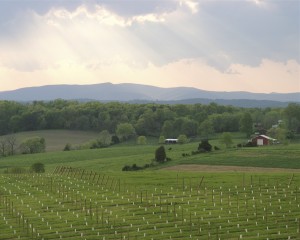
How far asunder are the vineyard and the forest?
90023 mm

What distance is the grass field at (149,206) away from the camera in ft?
129

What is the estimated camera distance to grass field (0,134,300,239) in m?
39.5

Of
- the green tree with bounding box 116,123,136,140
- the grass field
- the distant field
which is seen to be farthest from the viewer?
the green tree with bounding box 116,123,136,140

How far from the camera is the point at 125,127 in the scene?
15662cm

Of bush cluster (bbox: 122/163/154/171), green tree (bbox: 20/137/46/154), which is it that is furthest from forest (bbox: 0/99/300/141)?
bush cluster (bbox: 122/163/154/171)

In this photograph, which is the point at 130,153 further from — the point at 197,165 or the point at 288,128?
the point at 288,128

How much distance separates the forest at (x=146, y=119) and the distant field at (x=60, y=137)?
6736 millimetres

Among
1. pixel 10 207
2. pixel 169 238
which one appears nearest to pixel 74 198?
pixel 10 207

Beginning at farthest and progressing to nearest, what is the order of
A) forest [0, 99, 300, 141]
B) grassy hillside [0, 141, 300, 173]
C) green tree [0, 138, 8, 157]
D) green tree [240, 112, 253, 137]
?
forest [0, 99, 300, 141] < green tree [240, 112, 253, 137] < green tree [0, 138, 8, 157] < grassy hillside [0, 141, 300, 173]

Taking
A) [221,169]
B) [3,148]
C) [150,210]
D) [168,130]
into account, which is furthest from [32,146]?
[150,210]

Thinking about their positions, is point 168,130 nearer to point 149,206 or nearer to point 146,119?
point 146,119

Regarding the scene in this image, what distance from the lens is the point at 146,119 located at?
167 metres

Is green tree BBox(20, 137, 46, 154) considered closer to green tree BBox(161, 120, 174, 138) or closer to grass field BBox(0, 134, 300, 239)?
green tree BBox(161, 120, 174, 138)

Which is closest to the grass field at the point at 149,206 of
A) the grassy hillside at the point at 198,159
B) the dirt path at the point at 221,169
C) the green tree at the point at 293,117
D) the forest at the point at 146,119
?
the dirt path at the point at 221,169
